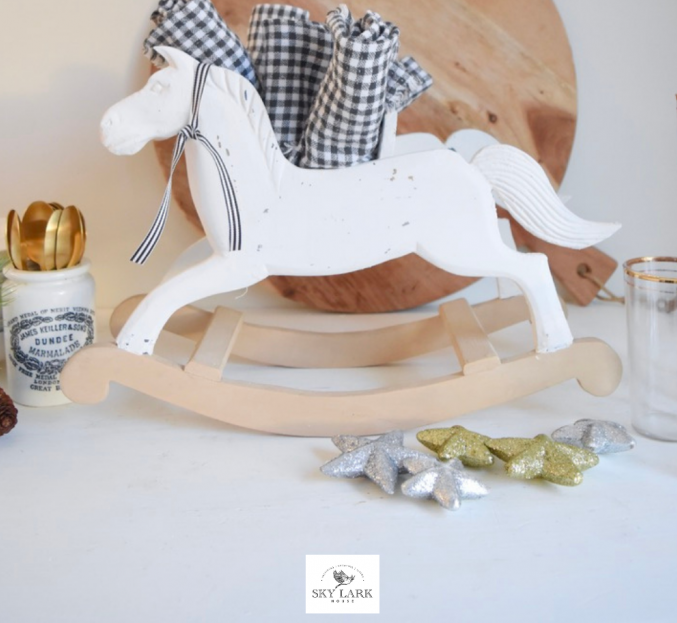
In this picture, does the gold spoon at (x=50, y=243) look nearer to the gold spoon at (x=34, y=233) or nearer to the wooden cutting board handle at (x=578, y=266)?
the gold spoon at (x=34, y=233)

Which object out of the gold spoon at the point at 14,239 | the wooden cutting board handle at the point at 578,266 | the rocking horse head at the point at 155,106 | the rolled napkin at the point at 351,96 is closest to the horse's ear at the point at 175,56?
the rocking horse head at the point at 155,106

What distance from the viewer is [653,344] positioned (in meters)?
0.71

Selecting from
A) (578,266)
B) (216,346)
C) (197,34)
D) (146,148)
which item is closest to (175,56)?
(197,34)

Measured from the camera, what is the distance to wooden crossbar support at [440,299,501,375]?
2.47ft

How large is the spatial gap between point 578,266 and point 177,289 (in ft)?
1.82

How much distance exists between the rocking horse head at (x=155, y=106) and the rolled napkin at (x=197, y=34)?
2 centimetres

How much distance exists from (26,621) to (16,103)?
2.19ft

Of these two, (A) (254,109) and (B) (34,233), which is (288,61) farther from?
(B) (34,233)

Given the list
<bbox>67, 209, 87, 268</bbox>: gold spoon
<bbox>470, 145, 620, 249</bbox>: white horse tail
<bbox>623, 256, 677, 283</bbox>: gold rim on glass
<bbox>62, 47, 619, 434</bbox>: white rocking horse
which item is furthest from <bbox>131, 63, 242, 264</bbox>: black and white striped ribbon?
<bbox>623, 256, 677, 283</bbox>: gold rim on glass

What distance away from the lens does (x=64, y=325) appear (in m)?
0.79

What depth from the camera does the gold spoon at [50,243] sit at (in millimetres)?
770

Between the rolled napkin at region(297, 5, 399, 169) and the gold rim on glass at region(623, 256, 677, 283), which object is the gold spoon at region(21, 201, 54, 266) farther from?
the gold rim on glass at region(623, 256, 677, 283)

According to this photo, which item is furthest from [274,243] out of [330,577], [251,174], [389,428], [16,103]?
[16,103]

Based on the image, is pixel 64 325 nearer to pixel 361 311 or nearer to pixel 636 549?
pixel 361 311
